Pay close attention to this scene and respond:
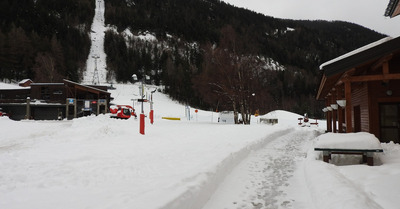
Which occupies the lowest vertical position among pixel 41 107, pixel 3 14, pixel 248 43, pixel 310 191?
pixel 310 191

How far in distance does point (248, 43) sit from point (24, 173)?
2522 centimetres

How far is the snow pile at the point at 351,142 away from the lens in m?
6.45

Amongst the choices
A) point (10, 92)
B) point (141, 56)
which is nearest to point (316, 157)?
point (10, 92)

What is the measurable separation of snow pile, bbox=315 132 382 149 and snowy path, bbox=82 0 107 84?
3089 inches

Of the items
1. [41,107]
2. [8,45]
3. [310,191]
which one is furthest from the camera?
[8,45]

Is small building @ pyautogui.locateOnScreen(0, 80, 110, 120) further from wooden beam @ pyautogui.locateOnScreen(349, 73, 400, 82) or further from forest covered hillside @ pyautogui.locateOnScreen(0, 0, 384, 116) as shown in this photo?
wooden beam @ pyautogui.locateOnScreen(349, 73, 400, 82)

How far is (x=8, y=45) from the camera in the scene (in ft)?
219

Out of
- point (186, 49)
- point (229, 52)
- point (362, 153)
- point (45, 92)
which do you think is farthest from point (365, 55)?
point (186, 49)

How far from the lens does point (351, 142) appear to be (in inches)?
262

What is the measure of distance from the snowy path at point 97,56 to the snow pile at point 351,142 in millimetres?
78463

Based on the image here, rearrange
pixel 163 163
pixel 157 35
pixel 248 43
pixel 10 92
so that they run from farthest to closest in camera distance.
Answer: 1. pixel 157 35
2. pixel 10 92
3. pixel 248 43
4. pixel 163 163

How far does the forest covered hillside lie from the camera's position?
2656cm

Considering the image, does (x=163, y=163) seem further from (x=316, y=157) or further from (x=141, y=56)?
(x=141, y=56)

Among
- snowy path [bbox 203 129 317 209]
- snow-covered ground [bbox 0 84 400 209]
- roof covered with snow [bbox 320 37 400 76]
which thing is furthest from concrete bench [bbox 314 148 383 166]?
roof covered with snow [bbox 320 37 400 76]
